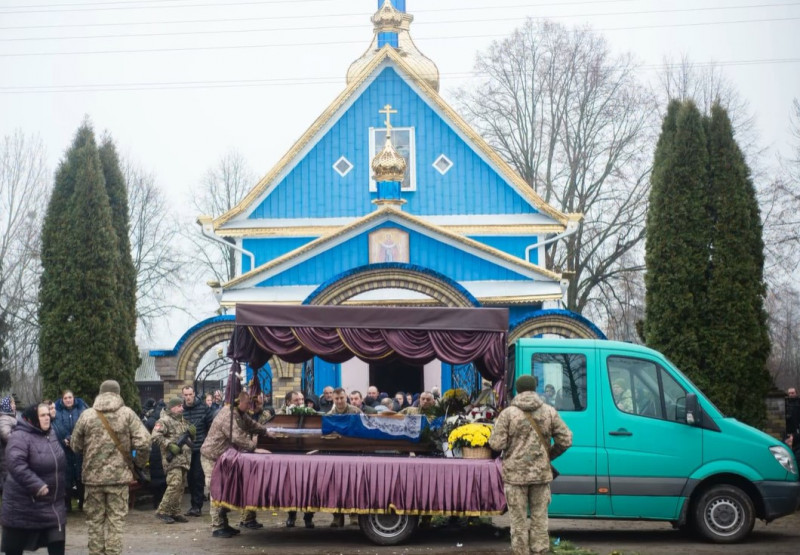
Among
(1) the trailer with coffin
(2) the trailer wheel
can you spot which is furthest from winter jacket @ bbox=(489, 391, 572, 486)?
(2) the trailer wheel

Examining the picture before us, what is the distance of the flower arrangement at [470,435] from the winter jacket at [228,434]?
219cm

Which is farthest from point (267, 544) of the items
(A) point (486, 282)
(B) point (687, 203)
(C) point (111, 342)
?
(A) point (486, 282)

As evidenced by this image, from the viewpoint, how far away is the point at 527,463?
33.7 ft

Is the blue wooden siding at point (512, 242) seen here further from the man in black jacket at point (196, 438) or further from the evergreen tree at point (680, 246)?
the man in black jacket at point (196, 438)

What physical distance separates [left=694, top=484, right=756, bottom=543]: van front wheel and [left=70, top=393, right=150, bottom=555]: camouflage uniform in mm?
6107

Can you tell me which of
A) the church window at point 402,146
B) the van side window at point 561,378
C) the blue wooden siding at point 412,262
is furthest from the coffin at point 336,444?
the church window at point 402,146

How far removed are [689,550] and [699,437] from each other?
1238 millimetres

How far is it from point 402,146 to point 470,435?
16.3 metres

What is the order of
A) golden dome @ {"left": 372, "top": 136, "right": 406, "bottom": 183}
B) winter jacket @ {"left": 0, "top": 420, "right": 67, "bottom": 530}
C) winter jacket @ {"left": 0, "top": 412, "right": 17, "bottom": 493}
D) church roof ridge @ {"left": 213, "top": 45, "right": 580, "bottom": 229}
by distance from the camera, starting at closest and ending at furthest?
winter jacket @ {"left": 0, "top": 420, "right": 67, "bottom": 530}
winter jacket @ {"left": 0, "top": 412, "right": 17, "bottom": 493}
golden dome @ {"left": 372, "top": 136, "right": 406, "bottom": 183}
church roof ridge @ {"left": 213, "top": 45, "right": 580, "bottom": 229}

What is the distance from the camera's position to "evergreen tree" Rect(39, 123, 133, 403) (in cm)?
1858

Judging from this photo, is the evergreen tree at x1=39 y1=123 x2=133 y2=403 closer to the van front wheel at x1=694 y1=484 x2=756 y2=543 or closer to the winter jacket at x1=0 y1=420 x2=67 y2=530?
the winter jacket at x1=0 y1=420 x2=67 y2=530

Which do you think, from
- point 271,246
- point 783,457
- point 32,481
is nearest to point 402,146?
point 271,246

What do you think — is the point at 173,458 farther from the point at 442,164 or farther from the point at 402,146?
the point at 402,146

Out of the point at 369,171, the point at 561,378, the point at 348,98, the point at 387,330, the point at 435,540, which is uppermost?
the point at 348,98
